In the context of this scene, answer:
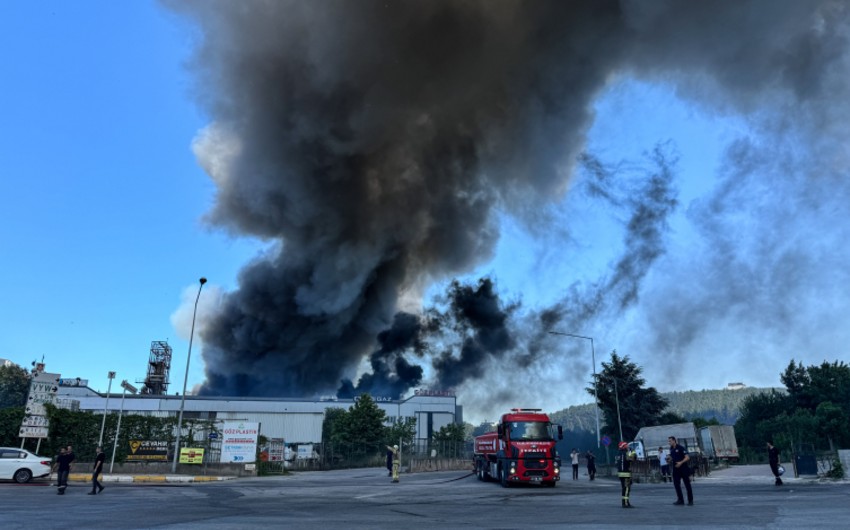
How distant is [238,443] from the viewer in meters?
29.8

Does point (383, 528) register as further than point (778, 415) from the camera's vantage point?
No

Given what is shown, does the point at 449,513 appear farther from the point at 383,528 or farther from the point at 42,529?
the point at 42,529


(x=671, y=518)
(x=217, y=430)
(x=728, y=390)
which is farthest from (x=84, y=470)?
(x=728, y=390)

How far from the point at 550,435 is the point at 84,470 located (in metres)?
23.9

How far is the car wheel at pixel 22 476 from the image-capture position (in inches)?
826

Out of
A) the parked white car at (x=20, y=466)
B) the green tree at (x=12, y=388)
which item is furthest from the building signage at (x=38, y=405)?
the green tree at (x=12, y=388)

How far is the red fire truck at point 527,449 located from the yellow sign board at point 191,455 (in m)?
16.9

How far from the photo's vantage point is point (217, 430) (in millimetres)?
30266

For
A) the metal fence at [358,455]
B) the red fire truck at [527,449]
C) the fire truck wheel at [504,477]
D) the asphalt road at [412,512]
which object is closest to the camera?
the asphalt road at [412,512]

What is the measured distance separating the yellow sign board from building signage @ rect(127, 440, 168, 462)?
4.29 feet

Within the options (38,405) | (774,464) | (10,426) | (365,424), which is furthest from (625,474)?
(365,424)

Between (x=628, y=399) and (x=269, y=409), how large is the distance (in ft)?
182

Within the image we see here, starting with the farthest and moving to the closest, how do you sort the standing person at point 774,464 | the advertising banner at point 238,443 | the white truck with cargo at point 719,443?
the white truck with cargo at point 719,443
the advertising banner at point 238,443
the standing person at point 774,464

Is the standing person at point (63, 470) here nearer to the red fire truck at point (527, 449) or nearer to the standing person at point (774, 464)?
the red fire truck at point (527, 449)
